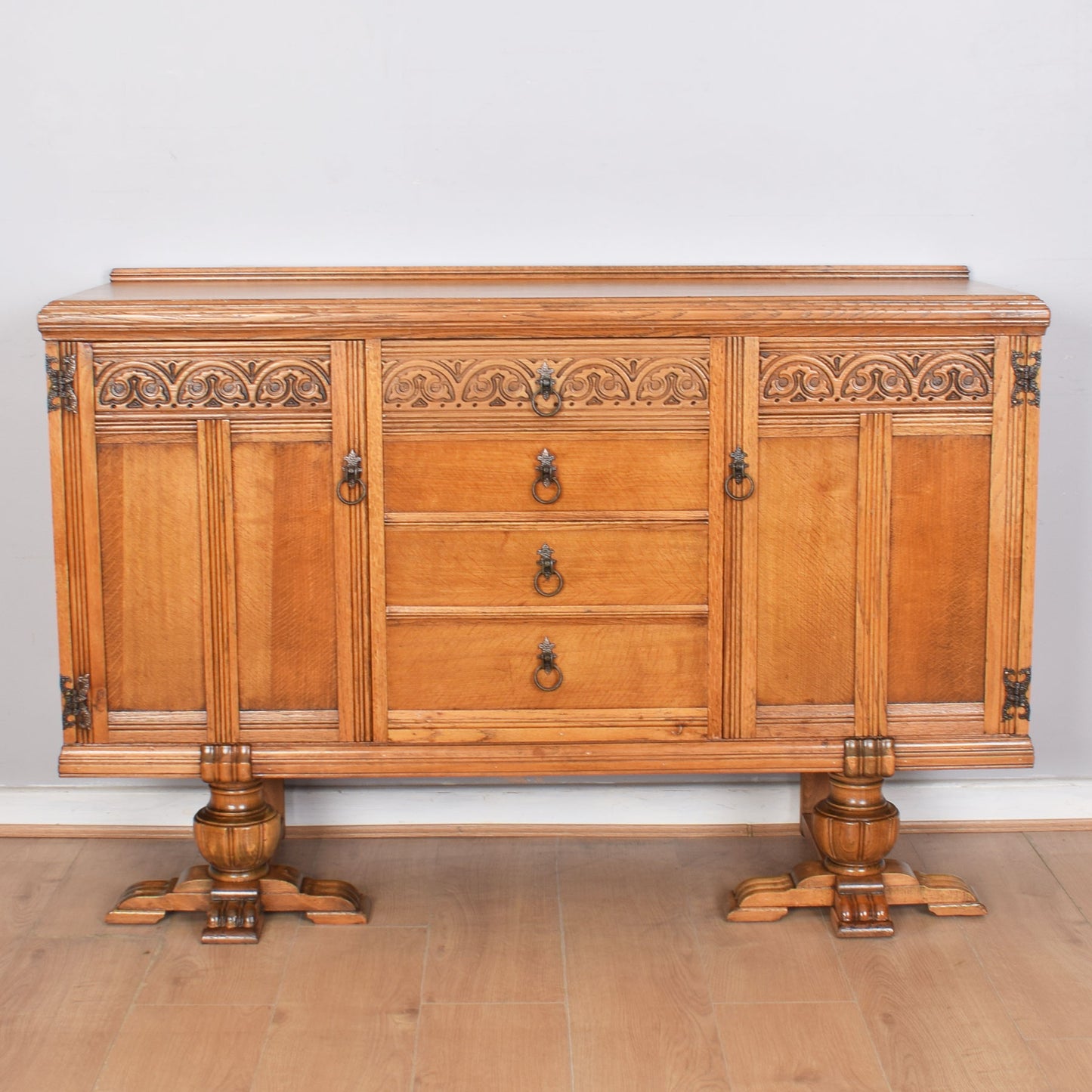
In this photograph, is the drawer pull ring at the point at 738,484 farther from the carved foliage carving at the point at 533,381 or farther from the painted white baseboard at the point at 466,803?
the painted white baseboard at the point at 466,803

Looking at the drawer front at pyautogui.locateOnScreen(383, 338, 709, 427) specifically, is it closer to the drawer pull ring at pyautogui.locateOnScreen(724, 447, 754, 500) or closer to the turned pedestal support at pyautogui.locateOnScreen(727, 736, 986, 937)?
the drawer pull ring at pyautogui.locateOnScreen(724, 447, 754, 500)

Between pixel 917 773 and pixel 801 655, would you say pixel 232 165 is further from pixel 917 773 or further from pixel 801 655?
pixel 917 773

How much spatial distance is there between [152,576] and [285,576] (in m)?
0.22

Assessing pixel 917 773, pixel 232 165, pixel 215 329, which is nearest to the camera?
pixel 215 329

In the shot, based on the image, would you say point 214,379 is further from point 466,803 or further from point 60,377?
point 466,803

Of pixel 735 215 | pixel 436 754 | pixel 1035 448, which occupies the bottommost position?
pixel 436 754

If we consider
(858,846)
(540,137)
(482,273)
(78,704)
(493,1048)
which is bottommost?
(493,1048)

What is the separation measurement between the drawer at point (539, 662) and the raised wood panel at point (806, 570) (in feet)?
0.43

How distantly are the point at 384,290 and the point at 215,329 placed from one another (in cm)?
36

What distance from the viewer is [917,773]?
10.2 ft

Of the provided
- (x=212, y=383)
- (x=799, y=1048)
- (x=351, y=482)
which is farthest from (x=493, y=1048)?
(x=212, y=383)

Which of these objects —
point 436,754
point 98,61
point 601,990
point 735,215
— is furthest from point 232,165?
point 601,990

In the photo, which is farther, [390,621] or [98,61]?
[98,61]

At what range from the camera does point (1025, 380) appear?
98.2 inches
